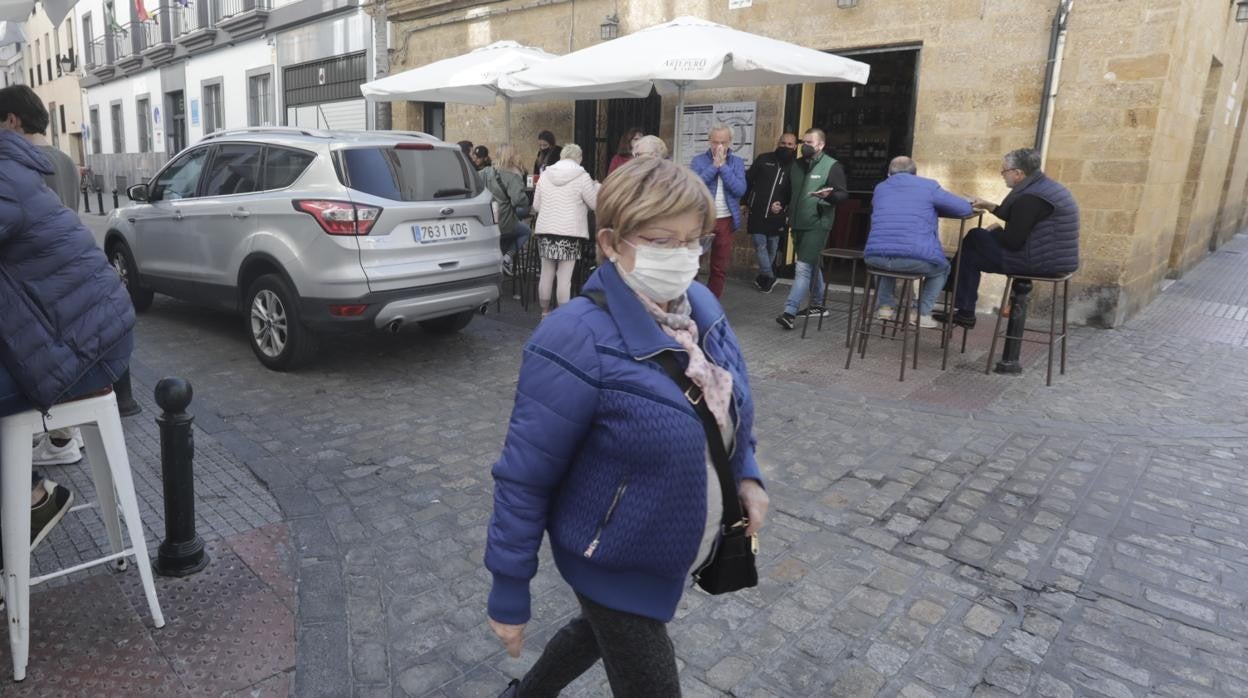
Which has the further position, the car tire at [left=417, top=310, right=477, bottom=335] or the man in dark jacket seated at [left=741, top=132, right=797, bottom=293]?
the man in dark jacket seated at [left=741, top=132, right=797, bottom=293]

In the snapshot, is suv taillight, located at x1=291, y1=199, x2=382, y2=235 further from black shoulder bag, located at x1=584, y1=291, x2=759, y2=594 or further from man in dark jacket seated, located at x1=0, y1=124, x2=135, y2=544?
black shoulder bag, located at x1=584, y1=291, x2=759, y2=594

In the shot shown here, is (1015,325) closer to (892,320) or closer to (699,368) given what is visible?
(892,320)

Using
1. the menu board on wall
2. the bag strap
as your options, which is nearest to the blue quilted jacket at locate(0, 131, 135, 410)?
the bag strap

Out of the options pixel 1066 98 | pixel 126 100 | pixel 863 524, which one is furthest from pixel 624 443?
pixel 126 100

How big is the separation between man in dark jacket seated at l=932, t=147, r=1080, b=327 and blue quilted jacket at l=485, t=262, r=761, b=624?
5.30 metres

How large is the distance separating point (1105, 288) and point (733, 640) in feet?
22.3

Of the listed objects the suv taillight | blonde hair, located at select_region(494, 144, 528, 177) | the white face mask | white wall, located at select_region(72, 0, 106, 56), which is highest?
white wall, located at select_region(72, 0, 106, 56)

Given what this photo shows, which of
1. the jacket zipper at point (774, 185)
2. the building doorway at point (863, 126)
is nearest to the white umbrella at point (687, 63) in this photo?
the jacket zipper at point (774, 185)

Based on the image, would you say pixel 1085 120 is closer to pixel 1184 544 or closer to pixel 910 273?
pixel 910 273

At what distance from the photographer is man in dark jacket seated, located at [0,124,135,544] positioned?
2482 mm

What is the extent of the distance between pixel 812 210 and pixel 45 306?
21.6 ft

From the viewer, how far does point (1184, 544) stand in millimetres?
3686

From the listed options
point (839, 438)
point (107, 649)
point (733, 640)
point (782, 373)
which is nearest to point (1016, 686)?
point (733, 640)

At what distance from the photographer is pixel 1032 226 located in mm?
6074
